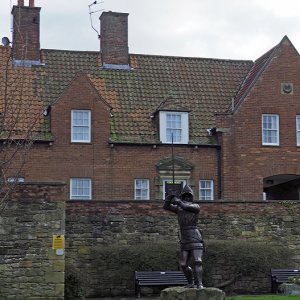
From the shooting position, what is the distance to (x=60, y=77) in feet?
119

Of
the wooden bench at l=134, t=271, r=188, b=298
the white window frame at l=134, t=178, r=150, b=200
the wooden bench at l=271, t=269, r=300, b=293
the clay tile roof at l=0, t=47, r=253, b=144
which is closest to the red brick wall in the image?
the clay tile roof at l=0, t=47, r=253, b=144

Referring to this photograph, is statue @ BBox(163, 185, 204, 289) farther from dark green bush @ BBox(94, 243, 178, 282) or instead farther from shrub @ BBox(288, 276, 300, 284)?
dark green bush @ BBox(94, 243, 178, 282)

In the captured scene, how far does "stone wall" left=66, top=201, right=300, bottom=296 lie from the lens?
84.8ft

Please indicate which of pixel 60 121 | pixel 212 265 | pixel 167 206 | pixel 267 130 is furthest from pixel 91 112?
pixel 167 206

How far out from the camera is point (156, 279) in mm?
24906

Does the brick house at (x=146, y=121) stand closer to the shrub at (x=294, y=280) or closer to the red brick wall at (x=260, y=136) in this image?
the red brick wall at (x=260, y=136)

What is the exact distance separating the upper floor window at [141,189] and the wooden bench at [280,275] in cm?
934

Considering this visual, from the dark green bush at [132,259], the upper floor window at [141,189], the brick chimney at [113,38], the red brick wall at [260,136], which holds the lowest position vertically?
the dark green bush at [132,259]

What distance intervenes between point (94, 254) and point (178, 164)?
9.61 m

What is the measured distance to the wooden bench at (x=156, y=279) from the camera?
81.3ft

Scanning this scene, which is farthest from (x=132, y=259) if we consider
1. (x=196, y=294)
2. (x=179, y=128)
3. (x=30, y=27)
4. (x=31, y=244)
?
(x=30, y=27)

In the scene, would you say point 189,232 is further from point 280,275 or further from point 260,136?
point 260,136

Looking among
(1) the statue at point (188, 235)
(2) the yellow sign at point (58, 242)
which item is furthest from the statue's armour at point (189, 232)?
(2) the yellow sign at point (58, 242)

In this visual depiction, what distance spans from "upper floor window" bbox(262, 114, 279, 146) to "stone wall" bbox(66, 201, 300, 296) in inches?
312
